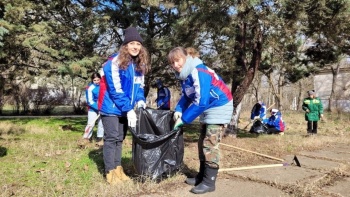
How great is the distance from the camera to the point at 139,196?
10.4ft

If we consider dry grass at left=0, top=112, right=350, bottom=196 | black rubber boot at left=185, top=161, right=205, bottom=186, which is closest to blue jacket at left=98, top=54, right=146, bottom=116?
dry grass at left=0, top=112, right=350, bottom=196

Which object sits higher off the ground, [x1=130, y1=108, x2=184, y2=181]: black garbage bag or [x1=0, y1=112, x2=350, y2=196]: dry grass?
[x1=130, y1=108, x2=184, y2=181]: black garbage bag

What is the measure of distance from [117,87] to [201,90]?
0.95 m

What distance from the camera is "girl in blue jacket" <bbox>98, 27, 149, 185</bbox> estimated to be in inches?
142

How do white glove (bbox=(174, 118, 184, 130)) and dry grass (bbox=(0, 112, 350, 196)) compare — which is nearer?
dry grass (bbox=(0, 112, 350, 196))

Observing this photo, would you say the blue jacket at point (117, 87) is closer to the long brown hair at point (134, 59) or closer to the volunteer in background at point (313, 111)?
the long brown hair at point (134, 59)

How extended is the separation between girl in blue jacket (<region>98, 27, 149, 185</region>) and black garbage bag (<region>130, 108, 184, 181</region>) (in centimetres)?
21

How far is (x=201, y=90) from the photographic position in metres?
3.30

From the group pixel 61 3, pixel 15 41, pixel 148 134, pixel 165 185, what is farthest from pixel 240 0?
pixel 61 3

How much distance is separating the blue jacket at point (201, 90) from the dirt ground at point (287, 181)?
2.81 feet

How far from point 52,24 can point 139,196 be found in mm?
8879

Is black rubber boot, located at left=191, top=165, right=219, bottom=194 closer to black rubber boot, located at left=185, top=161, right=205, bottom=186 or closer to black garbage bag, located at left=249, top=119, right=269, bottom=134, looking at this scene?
black rubber boot, located at left=185, top=161, right=205, bottom=186

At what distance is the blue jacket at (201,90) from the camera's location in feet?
10.9

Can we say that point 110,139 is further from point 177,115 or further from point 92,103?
point 92,103
